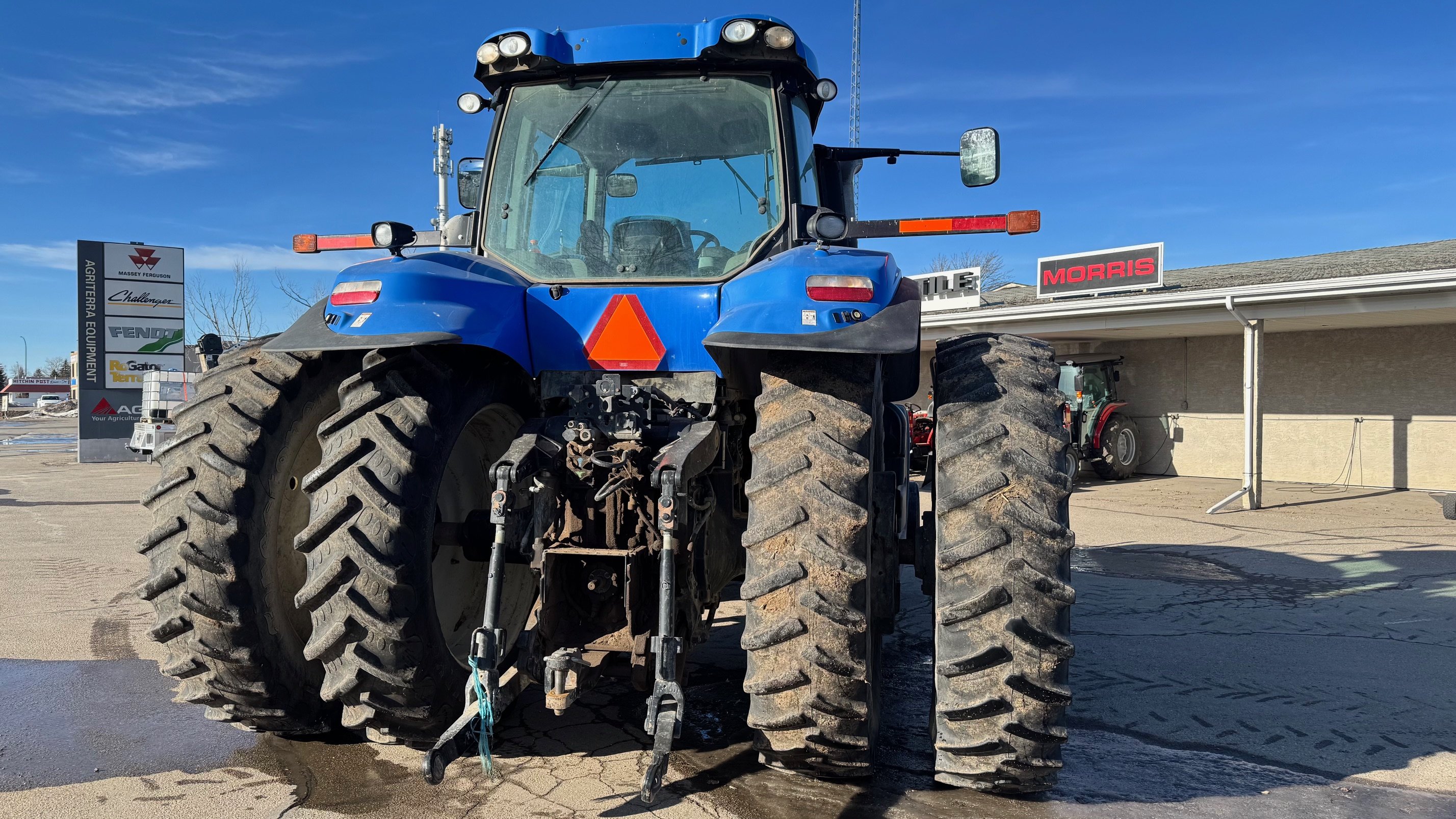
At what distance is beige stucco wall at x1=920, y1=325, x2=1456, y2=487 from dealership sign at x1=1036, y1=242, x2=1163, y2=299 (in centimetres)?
162

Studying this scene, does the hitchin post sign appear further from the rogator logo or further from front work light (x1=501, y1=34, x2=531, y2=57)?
front work light (x1=501, y1=34, x2=531, y2=57)

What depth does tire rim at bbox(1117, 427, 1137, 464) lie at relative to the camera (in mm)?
18234

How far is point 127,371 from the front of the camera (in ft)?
70.1

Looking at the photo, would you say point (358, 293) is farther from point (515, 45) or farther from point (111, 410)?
point (111, 410)

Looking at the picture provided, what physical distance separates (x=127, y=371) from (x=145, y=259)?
104 inches

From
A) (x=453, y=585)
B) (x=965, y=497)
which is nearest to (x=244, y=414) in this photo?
(x=453, y=585)

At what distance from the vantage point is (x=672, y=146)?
3.96 m

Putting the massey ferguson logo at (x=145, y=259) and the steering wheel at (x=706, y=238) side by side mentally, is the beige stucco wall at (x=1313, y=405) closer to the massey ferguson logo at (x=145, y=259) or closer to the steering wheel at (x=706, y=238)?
the steering wheel at (x=706, y=238)

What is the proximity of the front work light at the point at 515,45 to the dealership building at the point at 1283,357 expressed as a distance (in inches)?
503

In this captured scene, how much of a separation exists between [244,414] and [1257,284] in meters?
14.7

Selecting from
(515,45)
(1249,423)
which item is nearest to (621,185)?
(515,45)

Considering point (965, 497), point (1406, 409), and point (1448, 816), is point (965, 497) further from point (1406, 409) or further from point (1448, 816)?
point (1406, 409)

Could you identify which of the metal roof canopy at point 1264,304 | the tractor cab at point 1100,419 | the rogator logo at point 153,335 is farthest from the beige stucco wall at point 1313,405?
the rogator logo at point 153,335

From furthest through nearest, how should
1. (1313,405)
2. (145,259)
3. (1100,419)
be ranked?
(145,259) < (1100,419) < (1313,405)
